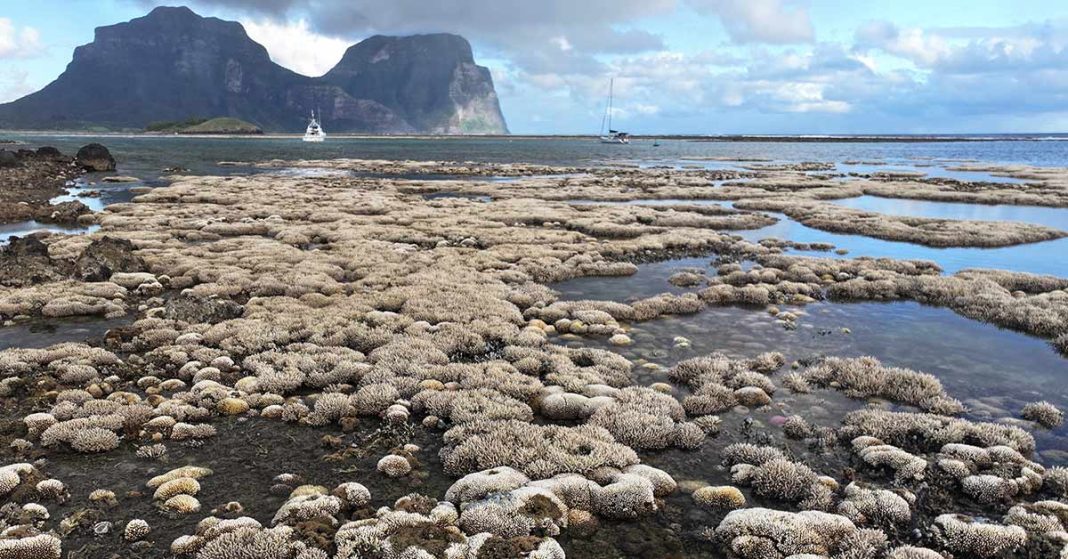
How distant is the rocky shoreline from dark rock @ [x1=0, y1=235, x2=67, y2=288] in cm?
1668

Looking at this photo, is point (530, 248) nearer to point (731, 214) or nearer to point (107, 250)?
point (107, 250)

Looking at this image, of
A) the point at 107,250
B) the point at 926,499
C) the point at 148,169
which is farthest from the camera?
the point at 148,169

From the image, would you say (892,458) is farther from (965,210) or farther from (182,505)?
(965,210)

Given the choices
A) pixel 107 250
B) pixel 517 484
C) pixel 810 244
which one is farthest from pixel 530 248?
pixel 517 484

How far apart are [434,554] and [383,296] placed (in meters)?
13.9

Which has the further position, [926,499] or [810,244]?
[810,244]

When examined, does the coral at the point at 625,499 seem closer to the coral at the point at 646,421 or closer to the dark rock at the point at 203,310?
the coral at the point at 646,421

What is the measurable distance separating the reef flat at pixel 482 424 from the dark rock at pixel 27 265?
150 mm

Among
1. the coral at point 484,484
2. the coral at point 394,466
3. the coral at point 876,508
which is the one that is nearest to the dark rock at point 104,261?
the coral at point 394,466

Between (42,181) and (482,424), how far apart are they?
69151 mm

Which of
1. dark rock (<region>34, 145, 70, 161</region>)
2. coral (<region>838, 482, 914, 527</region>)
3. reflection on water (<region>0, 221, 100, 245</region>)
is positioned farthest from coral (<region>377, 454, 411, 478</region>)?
dark rock (<region>34, 145, 70, 161</region>)

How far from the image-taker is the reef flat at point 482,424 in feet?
28.5

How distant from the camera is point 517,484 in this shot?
980 cm

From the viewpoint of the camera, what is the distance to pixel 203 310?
18.9 meters
